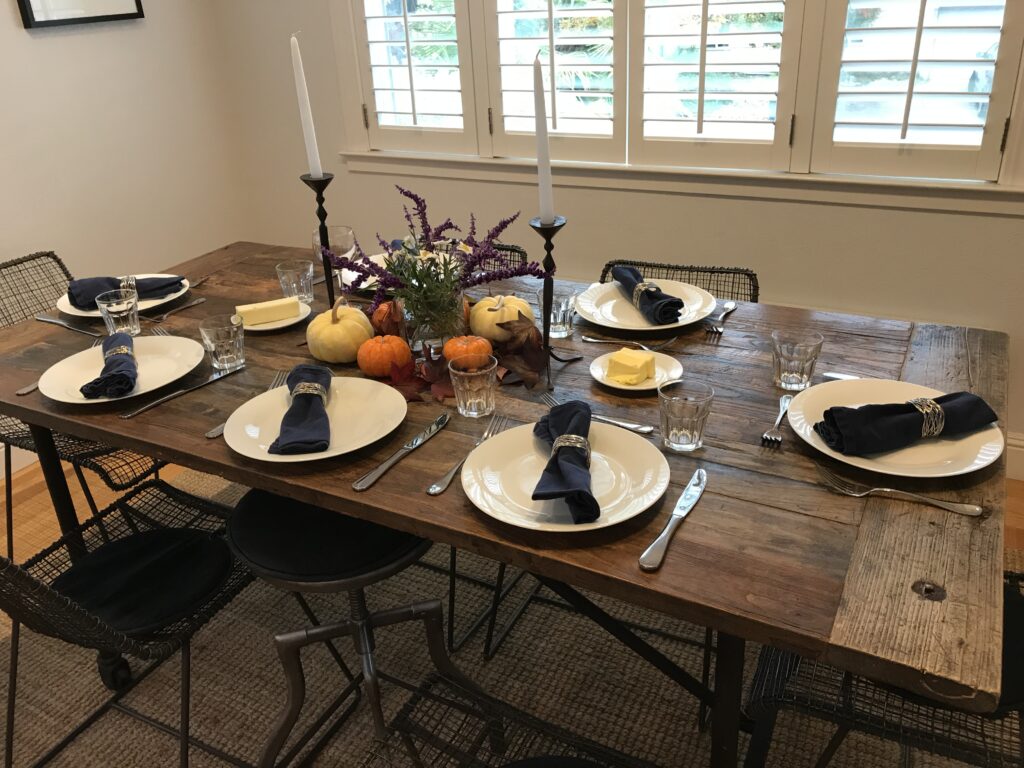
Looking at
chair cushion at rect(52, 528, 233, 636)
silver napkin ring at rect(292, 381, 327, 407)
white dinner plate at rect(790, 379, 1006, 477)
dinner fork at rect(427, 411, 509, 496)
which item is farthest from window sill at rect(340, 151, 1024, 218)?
chair cushion at rect(52, 528, 233, 636)

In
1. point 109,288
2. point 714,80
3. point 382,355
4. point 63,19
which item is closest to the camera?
point 382,355

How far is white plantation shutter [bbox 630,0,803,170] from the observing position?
244 centimetres

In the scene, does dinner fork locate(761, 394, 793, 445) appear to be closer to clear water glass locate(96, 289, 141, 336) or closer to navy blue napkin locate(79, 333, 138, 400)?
navy blue napkin locate(79, 333, 138, 400)

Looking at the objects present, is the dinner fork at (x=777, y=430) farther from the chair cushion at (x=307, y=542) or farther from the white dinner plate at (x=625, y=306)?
the chair cushion at (x=307, y=542)

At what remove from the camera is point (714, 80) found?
8.36 ft

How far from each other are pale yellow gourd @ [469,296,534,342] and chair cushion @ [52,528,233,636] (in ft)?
2.29

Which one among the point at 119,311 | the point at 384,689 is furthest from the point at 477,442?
the point at 119,311

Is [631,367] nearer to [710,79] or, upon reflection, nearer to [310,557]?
[310,557]

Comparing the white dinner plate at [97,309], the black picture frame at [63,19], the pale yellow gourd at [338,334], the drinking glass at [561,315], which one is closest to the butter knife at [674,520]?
the drinking glass at [561,315]

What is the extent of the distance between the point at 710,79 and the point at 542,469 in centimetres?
184

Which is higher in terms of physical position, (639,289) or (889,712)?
(639,289)

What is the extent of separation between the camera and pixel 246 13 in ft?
10.8

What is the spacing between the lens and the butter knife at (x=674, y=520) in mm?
1020

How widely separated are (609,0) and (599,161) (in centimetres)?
53
